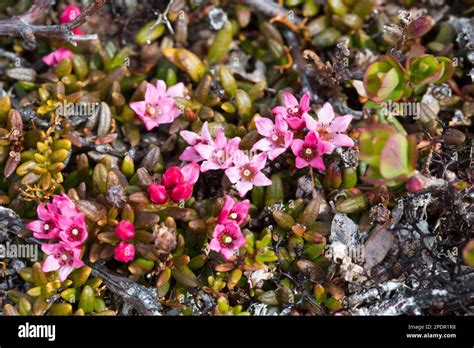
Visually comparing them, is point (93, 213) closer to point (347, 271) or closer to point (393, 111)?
point (347, 271)

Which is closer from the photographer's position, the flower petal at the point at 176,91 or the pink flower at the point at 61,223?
the pink flower at the point at 61,223

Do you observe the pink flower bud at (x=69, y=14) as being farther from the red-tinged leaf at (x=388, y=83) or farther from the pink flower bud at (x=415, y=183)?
the pink flower bud at (x=415, y=183)

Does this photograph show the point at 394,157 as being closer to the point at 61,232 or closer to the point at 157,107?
the point at 157,107

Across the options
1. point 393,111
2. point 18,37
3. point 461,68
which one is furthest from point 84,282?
point 461,68

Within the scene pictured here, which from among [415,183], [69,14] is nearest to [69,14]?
[69,14]

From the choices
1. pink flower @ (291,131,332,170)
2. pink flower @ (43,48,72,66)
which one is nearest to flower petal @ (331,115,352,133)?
pink flower @ (291,131,332,170)

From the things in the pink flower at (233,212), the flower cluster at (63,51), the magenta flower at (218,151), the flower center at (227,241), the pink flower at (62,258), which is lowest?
the pink flower at (62,258)

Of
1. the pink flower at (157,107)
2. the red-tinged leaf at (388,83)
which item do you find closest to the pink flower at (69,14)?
the pink flower at (157,107)
